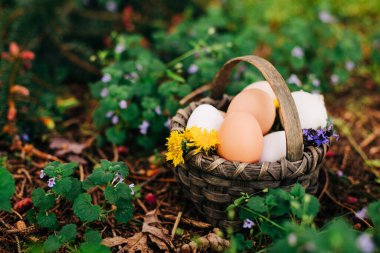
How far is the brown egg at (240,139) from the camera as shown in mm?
1833

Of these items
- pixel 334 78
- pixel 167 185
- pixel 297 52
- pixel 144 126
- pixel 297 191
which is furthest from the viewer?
pixel 334 78

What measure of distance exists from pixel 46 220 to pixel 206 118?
89cm

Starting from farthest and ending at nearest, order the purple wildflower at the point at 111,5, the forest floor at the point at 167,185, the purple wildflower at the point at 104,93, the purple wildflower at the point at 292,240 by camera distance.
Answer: the purple wildflower at the point at 111,5 < the purple wildflower at the point at 104,93 < the forest floor at the point at 167,185 < the purple wildflower at the point at 292,240

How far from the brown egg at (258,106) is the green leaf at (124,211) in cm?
71

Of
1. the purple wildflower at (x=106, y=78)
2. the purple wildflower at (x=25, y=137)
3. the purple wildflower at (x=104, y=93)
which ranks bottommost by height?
the purple wildflower at (x=25, y=137)

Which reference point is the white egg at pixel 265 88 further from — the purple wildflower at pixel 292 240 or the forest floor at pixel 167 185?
the purple wildflower at pixel 292 240

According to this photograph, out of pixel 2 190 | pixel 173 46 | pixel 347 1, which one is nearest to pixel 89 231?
pixel 2 190

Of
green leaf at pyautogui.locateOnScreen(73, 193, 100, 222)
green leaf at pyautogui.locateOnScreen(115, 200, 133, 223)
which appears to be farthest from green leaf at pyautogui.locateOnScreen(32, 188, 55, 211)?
green leaf at pyautogui.locateOnScreen(115, 200, 133, 223)

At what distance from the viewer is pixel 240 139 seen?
183 centimetres

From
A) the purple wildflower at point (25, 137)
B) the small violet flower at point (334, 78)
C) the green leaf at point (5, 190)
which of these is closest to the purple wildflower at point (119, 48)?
the purple wildflower at point (25, 137)

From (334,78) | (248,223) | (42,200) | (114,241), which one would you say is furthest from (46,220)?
(334,78)

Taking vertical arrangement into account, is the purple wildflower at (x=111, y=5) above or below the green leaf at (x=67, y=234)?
above

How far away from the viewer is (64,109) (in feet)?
9.30

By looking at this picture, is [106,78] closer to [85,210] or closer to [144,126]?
[144,126]
